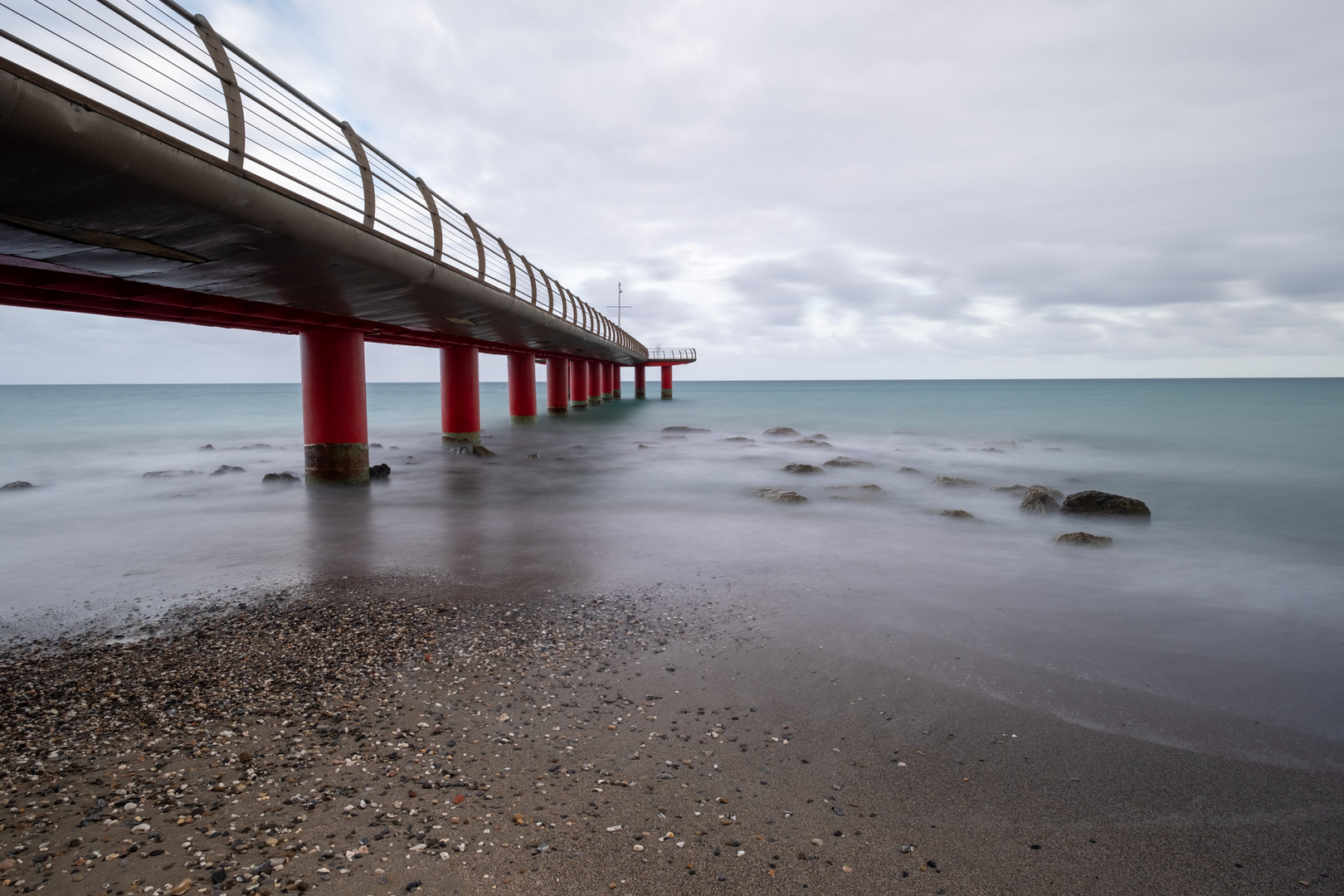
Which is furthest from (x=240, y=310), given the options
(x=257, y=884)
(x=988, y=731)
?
(x=988, y=731)

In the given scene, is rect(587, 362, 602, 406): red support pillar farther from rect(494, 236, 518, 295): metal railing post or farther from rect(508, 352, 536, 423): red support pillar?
rect(494, 236, 518, 295): metal railing post

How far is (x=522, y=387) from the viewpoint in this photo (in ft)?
128

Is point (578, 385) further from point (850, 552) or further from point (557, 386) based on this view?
point (850, 552)

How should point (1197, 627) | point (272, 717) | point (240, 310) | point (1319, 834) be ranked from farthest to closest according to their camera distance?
point (240, 310) < point (1197, 627) < point (272, 717) < point (1319, 834)

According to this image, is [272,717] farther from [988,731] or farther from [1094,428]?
[1094,428]

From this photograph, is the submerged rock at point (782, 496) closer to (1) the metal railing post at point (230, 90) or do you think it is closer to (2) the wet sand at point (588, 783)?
(2) the wet sand at point (588, 783)

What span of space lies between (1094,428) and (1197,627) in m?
40.8

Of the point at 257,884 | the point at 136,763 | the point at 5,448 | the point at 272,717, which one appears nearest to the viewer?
the point at 257,884

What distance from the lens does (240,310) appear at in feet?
42.7

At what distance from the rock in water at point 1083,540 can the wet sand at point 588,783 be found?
6.81 meters

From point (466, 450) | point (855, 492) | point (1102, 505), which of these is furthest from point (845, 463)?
point (466, 450)

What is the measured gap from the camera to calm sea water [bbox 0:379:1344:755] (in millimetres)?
6160

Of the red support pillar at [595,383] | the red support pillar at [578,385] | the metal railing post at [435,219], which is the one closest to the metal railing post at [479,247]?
the metal railing post at [435,219]

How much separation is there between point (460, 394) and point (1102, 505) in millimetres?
20368
